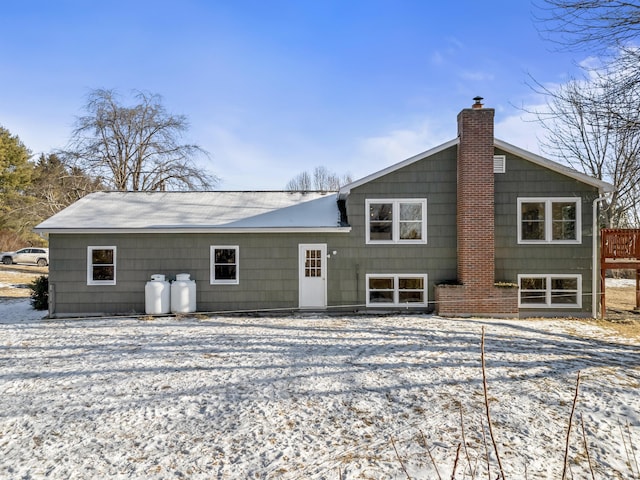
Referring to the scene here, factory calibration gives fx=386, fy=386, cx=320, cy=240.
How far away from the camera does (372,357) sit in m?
6.82

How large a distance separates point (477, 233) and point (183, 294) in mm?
8416

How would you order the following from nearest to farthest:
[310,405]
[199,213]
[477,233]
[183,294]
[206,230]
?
[310,405], [477,233], [183,294], [206,230], [199,213]

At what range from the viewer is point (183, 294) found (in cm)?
1100

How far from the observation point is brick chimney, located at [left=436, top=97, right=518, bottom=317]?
10625mm

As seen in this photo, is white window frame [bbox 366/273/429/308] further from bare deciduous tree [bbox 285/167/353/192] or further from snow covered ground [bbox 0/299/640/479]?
bare deciduous tree [bbox 285/167/353/192]

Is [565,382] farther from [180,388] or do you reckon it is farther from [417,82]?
[417,82]

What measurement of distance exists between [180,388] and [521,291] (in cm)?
961

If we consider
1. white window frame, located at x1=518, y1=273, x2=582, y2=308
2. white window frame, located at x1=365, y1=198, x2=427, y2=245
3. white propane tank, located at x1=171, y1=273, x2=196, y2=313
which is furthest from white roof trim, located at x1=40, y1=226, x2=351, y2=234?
white window frame, located at x1=518, y1=273, x2=582, y2=308

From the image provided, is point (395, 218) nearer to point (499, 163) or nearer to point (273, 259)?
point (499, 163)

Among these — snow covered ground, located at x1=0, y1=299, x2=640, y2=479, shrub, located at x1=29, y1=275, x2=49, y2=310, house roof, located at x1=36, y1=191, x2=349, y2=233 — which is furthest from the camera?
shrub, located at x1=29, y1=275, x2=49, y2=310

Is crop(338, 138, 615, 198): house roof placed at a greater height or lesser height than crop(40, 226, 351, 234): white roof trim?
greater

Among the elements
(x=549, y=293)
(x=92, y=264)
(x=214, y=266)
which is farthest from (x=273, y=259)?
(x=549, y=293)

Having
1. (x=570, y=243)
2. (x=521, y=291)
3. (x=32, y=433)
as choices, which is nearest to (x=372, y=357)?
(x=32, y=433)

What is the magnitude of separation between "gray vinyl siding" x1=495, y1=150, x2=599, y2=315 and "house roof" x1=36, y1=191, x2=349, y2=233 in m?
4.59
